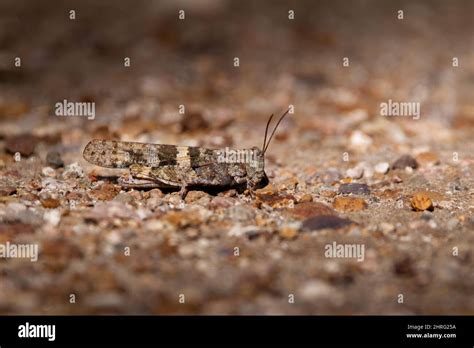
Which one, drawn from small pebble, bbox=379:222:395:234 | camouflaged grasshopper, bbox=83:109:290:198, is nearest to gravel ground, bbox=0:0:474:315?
small pebble, bbox=379:222:395:234

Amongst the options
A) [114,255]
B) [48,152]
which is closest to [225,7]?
[48,152]

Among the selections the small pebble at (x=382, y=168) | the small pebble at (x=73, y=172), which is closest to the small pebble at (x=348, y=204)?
the small pebble at (x=382, y=168)

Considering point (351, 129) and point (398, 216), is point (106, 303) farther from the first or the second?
point (351, 129)

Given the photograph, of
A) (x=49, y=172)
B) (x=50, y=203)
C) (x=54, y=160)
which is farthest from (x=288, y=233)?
(x=54, y=160)

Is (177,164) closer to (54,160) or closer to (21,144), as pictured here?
(54,160)

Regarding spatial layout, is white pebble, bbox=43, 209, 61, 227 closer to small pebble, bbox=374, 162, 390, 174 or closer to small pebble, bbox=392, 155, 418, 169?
small pebble, bbox=374, 162, 390, 174
